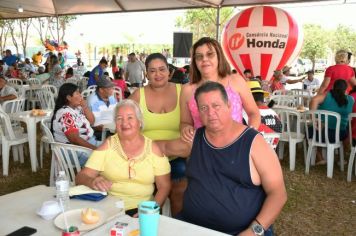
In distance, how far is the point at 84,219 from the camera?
1.55 meters

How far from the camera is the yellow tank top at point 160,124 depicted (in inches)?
102

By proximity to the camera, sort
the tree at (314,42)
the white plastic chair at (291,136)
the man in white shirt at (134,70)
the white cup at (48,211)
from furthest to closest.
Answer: the tree at (314,42), the man in white shirt at (134,70), the white plastic chair at (291,136), the white cup at (48,211)

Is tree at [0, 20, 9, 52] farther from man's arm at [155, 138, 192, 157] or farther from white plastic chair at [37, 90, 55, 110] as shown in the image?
man's arm at [155, 138, 192, 157]

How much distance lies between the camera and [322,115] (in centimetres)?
477

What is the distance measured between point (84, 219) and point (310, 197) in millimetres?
3179

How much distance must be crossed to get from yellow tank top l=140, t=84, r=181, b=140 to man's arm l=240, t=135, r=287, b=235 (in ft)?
2.99

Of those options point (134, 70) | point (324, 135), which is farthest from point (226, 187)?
point (134, 70)

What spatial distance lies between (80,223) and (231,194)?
2.49 ft

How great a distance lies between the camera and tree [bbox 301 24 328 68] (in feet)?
112

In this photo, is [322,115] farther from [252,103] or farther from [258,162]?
[258,162]

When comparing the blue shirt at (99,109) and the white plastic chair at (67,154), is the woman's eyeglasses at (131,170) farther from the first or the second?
the blue shirt at (99,109)

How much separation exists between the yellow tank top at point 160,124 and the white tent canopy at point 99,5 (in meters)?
7.83

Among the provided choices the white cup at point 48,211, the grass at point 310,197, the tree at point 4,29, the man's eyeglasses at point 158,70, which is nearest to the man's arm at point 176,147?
the man's eyeglasses at point 158,70

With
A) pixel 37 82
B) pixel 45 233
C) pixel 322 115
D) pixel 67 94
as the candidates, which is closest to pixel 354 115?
pixel 322 115
